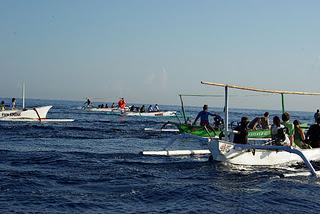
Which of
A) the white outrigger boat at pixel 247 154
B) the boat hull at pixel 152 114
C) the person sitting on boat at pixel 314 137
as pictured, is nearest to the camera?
the white outrigger boat at pixel 247 154

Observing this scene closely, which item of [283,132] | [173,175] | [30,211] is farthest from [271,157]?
[30,211]

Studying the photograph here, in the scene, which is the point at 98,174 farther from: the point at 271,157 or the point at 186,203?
the point at 271,157

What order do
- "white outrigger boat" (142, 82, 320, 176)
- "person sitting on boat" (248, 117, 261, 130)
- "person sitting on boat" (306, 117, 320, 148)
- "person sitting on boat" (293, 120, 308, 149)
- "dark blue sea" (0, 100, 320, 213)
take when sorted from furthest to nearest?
"person sitting on boat" (248, 117, 261, 130) < "person sitting on boat" (293, 120, 308, 149) < "person sitting on boat" (306, 117, 320, 148) < "white outrigger boat" (142, 82, 320, 176) < "dark blue sea" (0, 100, 320, 213)

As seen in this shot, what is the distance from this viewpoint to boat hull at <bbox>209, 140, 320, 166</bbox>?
15.3 meters

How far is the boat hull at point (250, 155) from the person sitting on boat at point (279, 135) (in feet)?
2.07

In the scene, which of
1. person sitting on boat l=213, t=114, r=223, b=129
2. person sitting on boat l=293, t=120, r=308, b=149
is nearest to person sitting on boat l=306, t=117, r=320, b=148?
person sitting on boat l=293, t=120, r=308, b=149

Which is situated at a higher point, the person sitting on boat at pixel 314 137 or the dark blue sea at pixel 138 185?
the person sitting on boat at pixel 314 137

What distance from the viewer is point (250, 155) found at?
51.8 ft

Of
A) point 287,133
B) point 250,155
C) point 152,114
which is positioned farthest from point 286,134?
point 152,114

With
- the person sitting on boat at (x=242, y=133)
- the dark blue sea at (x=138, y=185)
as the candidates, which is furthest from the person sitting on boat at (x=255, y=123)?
the person sitting on boat at (x=242, y=133)

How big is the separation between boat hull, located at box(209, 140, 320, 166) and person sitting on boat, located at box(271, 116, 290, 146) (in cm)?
63

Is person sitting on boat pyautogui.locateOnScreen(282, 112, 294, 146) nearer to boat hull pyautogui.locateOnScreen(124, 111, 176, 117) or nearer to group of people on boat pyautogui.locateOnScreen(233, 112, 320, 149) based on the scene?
group of people on boat pyautogui.locateOnScreen(233, 112, 320, 149)

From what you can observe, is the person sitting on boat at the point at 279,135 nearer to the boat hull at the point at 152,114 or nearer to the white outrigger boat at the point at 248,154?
the white outrigger boat at the point at 248,154

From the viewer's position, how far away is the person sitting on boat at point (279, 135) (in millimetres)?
15359
